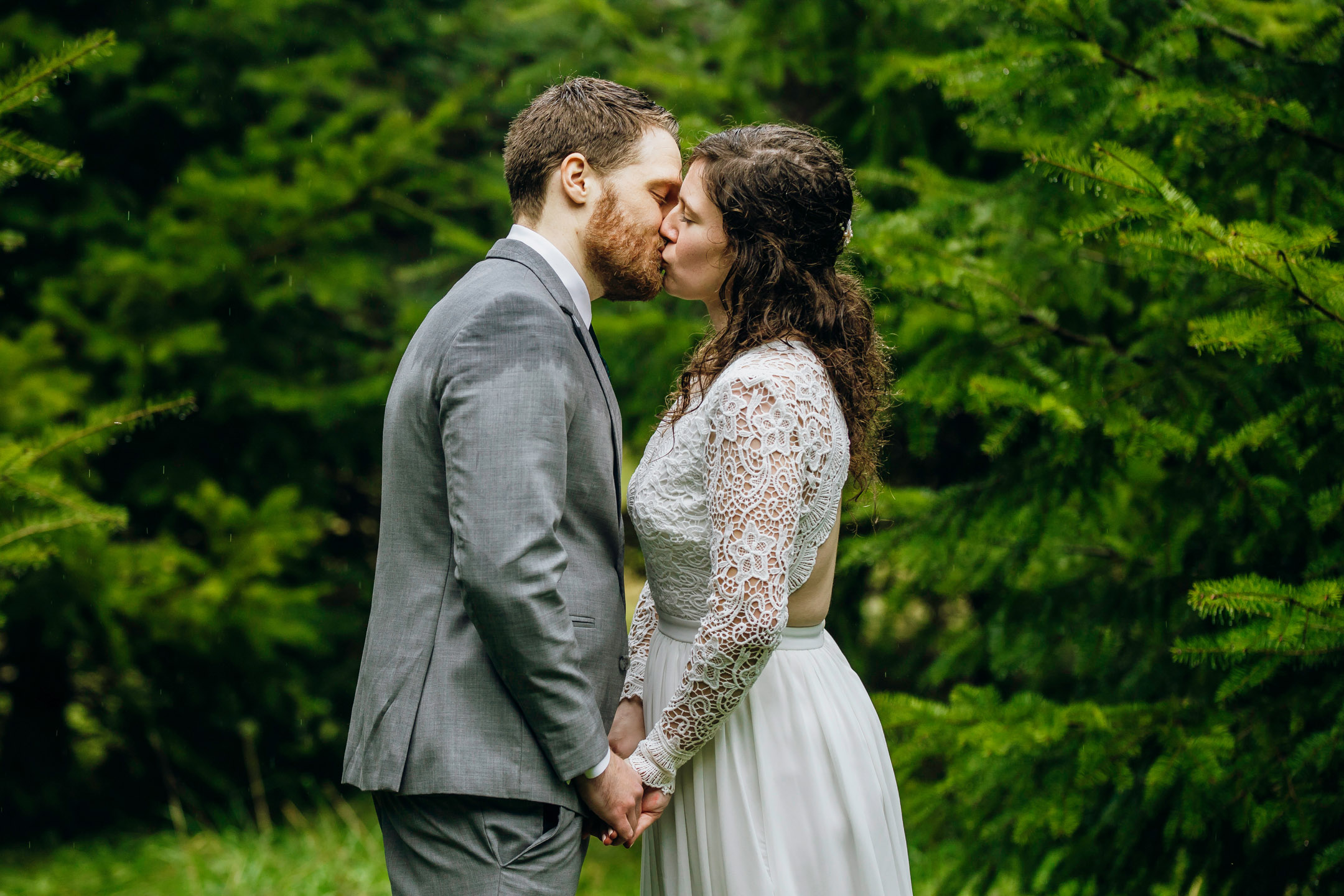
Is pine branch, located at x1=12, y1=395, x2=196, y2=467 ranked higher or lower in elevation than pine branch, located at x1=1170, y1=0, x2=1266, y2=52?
lower

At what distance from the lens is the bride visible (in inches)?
73.9

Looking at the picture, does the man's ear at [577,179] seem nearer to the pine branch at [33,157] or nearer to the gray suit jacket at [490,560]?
the gray suit jacket at [490,560]

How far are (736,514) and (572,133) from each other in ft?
2.95

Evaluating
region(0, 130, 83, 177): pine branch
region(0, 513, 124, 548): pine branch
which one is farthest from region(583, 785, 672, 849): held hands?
region(0, 130, 83, 177): pine branch

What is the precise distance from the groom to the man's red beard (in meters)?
0.18

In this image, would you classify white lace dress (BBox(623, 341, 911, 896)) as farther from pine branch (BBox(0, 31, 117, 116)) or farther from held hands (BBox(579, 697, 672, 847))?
pine branch (BBox(0, 31, 117, 116))

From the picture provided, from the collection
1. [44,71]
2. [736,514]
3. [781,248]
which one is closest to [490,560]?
[736,514]

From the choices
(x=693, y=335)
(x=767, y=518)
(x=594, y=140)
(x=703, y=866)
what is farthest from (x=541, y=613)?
(x=693, y=335)

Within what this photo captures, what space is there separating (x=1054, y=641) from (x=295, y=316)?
190 inches

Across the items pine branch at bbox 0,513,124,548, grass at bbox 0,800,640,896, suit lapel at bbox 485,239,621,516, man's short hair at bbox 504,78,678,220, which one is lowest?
grass at bbox 0,800,640,896

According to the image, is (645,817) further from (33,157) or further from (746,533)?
(33,157)

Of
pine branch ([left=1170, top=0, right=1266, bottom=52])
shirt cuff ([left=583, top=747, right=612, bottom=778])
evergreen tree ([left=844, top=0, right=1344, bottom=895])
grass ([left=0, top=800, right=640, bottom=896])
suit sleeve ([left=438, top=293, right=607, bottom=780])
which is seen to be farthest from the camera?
grass ([left=0, top=800, right=640, bottom=896])

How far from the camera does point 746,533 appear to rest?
1.80m

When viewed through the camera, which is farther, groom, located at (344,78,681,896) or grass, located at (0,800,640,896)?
grass, located at (0,800,640,896)
